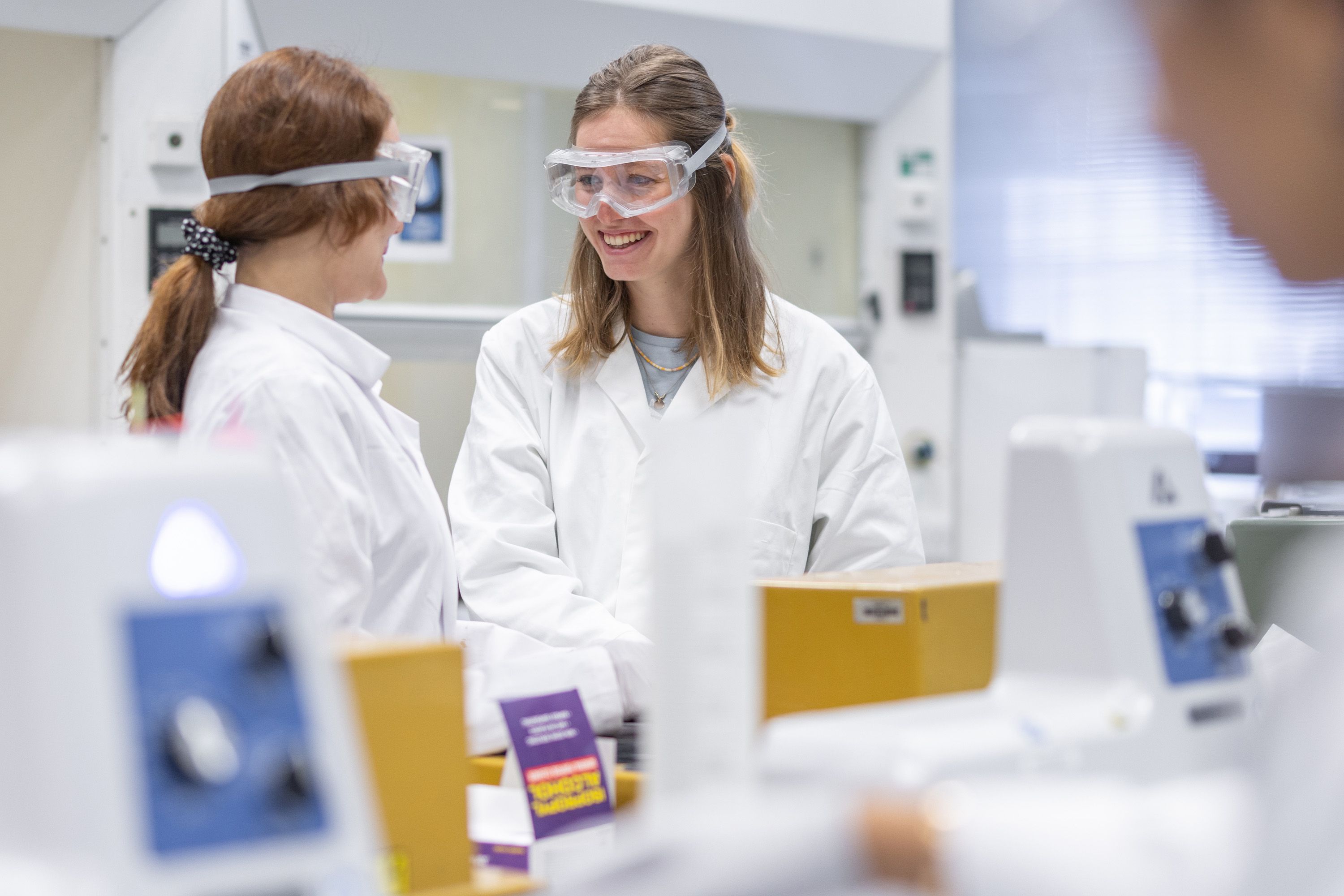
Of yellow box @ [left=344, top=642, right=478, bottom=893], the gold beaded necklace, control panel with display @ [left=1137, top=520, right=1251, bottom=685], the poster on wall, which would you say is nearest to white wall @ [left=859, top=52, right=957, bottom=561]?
the poster on wall

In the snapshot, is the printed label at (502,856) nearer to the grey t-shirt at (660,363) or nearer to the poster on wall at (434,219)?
the grey t-shirt at (660,363)

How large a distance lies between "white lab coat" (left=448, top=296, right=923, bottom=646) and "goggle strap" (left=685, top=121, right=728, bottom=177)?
31 centimetres

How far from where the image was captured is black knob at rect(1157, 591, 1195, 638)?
94 centimetres

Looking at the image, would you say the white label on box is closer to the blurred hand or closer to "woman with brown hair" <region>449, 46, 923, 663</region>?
the blurred hand

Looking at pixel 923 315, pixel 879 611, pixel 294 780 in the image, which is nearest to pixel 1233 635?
pixel 879 611

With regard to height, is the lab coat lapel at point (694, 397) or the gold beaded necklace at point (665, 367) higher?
the gold beaded necklace at point (665, 367)

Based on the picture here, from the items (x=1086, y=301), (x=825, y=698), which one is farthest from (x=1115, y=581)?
(x=1086, y=301)

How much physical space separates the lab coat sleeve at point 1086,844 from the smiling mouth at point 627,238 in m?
1.42

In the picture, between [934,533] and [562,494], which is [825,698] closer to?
[562,494]

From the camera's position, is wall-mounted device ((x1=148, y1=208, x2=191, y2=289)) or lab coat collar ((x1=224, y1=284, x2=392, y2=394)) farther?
wall-mounted device ((x1=148, y1=208, x2=191, y2=289))

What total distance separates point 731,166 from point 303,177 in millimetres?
886

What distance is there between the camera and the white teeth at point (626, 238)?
201cm

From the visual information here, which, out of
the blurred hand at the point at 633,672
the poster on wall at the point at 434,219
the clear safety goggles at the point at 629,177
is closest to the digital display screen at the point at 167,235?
the poster on wall at the point at 434,219

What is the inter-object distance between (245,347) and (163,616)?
2.40 feet
